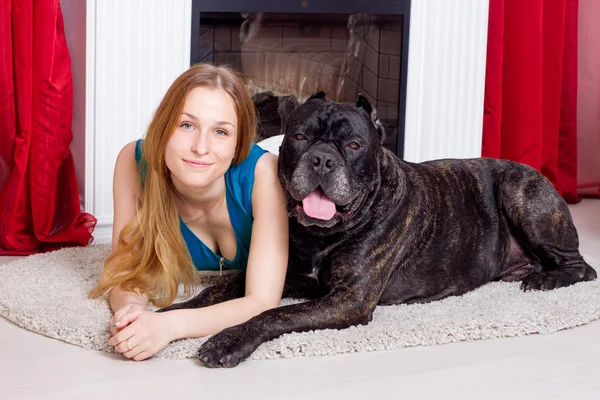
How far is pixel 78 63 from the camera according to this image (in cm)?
341

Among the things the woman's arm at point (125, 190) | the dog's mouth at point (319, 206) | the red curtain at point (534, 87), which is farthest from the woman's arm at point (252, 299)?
the red curtain at point (534, 87)

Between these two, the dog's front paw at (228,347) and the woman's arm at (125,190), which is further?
the woman's arm at (125,190)

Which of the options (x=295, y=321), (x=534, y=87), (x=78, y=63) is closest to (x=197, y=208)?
(x=295, y=321)

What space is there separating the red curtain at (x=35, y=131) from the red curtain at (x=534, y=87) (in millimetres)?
Answer: 2002

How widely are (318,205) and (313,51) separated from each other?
1.79 meters

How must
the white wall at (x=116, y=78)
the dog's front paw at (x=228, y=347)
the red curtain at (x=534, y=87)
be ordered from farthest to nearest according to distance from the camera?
the red curtain at (x=534, y=87) → the white wall at (x=116, y=78) → the dog's front paw at (x=228, y=347)

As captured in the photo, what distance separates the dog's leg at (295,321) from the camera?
192cm

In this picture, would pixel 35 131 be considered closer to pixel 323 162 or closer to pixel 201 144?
pixel 201 144

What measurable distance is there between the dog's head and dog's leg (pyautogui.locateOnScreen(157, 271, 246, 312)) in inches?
12.8

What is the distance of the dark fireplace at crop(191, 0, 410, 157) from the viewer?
3.66 metres

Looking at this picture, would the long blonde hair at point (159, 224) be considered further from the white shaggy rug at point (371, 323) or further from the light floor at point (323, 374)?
the light floor at point (323, 374)

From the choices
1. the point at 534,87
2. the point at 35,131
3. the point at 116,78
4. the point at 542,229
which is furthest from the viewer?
the point at 534,87

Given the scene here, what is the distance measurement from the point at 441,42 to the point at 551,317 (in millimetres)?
1824

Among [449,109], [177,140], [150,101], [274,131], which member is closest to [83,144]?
[150,101]
